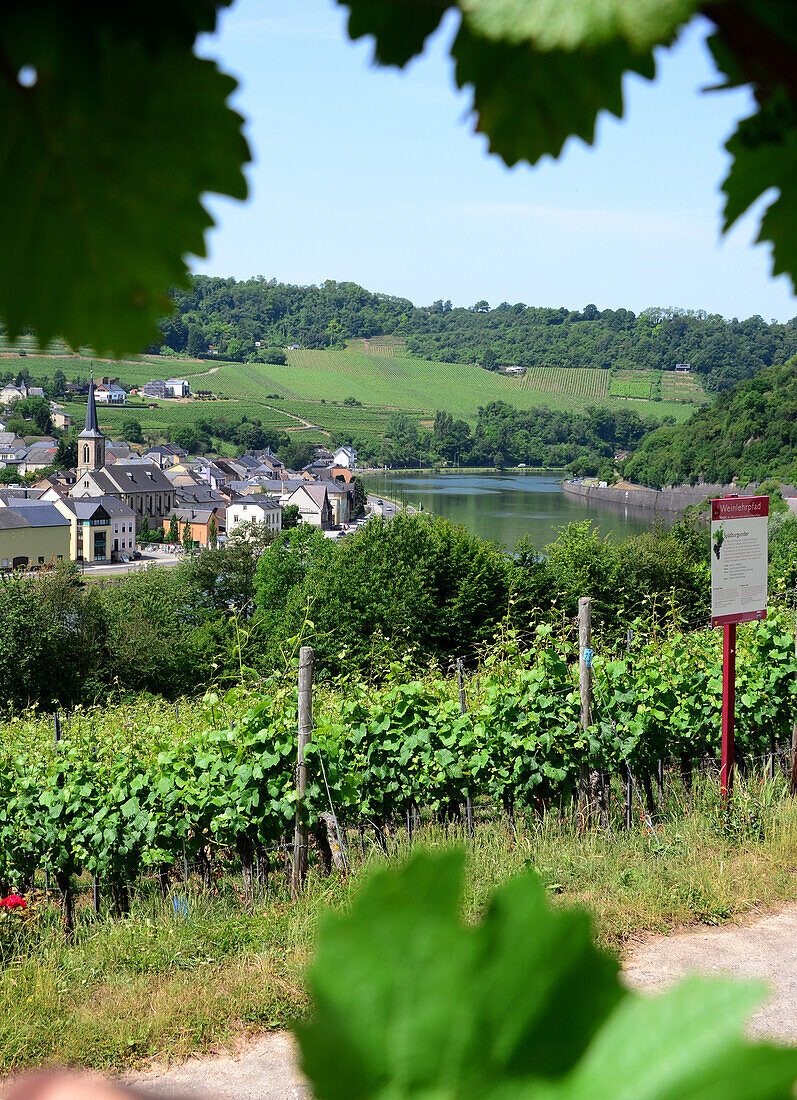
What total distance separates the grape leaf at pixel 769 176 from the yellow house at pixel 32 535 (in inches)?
1936

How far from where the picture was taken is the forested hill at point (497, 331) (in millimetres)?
683

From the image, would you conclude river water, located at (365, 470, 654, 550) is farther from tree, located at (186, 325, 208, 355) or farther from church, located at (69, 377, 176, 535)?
tree, located at (186, 325, 208, 355)

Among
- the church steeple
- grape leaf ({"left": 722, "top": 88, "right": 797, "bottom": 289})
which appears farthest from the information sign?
the church steeple

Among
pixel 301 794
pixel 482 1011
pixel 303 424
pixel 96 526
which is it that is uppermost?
pixel 303 424

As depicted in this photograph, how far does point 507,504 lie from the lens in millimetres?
74750

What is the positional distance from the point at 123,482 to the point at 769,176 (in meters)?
64.4

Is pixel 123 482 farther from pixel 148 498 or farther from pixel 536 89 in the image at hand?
pixel 536 89

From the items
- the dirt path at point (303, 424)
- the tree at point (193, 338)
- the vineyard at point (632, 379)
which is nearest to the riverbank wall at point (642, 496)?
the dirt path at point (303, 424)

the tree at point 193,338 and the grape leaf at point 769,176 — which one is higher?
the tree at point 193,338

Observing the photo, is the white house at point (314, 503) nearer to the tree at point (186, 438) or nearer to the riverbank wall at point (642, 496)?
the tree at point (186, 438)

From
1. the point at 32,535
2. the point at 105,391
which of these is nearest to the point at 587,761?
the point at 105,391

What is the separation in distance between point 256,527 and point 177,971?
145ft

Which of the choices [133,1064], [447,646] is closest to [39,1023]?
[133,1064]

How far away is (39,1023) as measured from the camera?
3.41 m
